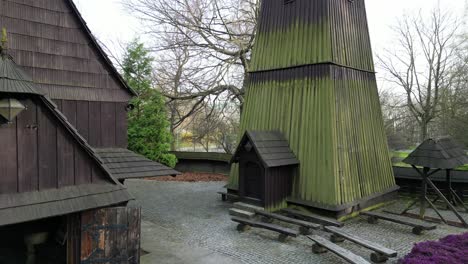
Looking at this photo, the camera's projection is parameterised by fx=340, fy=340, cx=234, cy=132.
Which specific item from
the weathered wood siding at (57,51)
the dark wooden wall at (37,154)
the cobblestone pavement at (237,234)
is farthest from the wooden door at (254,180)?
the dark wooden wall at (37,154)

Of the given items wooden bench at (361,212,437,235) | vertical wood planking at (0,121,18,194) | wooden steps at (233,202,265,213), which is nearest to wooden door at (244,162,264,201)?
wooden steps at (233,202,265,213)

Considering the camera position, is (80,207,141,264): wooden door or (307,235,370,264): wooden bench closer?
(80,207,141,264): wooden door

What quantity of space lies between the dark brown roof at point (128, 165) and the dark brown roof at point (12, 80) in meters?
3.21

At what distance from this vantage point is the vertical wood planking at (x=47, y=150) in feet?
16.7

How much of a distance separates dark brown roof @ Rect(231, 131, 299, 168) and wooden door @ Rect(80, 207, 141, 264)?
5573 mm

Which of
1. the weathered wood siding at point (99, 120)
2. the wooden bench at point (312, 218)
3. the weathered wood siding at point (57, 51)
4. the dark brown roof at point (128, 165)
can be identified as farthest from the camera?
the wooden bench at point (312, 218)

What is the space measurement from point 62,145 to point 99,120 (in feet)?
11.7

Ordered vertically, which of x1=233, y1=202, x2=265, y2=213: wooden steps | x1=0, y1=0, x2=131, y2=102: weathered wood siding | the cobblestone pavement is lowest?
the cobblestone pavement

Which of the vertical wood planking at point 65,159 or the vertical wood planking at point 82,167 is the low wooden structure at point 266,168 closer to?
the vertical wood planking at point 82,167

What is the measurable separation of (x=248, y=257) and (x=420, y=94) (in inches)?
864

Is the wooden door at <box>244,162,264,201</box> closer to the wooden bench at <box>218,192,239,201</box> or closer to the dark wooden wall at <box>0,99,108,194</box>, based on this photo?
the wooden bench at <box>218,192,239,201</box>

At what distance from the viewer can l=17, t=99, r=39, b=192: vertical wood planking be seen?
489 centimetres

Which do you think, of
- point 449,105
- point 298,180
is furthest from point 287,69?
point 449,105

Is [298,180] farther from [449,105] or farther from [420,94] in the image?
[420,94]
